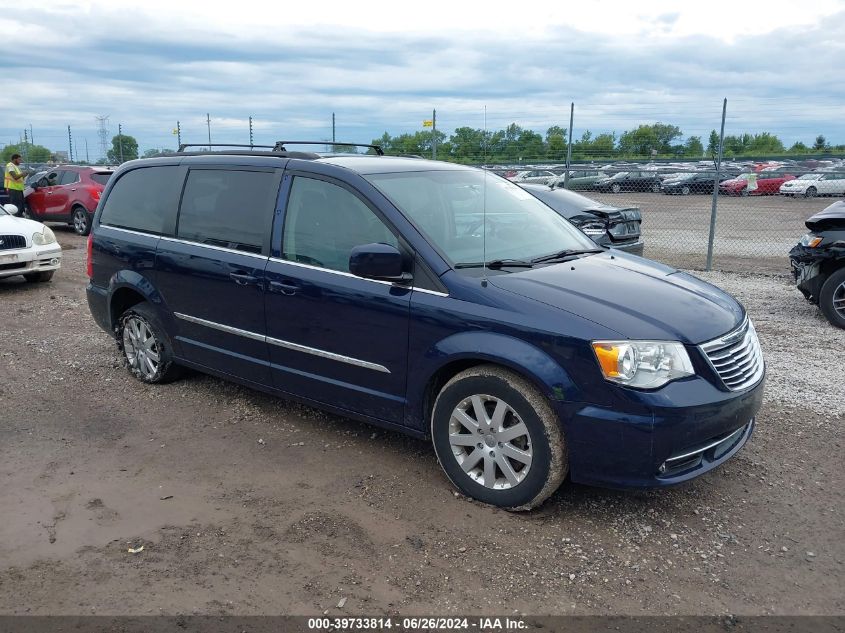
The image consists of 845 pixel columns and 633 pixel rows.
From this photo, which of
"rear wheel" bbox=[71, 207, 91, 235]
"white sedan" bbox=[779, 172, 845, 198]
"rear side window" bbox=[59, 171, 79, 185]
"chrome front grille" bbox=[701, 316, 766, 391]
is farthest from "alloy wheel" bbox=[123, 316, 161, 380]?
"white sedan" bbox=[779, 172, 845, 198]

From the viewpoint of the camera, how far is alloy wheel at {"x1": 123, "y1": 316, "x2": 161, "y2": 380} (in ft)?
18.9

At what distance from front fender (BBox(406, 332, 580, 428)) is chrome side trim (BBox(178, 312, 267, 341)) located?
124 centimetres

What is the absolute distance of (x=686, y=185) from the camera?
33156 millimetres

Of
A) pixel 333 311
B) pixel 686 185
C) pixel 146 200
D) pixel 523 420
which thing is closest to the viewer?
pixel 523 420

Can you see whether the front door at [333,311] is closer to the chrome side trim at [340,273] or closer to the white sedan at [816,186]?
the chrome side trim at [340,273]

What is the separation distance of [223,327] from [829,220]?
6.31 metres

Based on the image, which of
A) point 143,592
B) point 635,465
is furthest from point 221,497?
point 635,465

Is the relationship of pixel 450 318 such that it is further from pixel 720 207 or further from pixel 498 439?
pixel 720 207

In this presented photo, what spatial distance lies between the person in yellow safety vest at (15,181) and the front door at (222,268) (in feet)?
41.8

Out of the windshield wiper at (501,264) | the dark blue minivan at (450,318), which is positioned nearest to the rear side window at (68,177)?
the dark blue minivan at (450,318)

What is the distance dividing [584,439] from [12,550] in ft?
9.02

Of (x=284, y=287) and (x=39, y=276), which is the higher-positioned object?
(x=284, y=287)

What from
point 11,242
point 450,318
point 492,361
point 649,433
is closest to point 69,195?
point 11,242

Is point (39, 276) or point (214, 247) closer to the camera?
point (214, 247)
